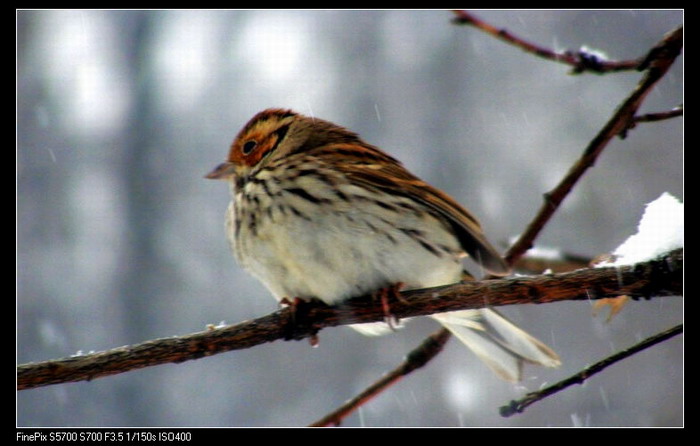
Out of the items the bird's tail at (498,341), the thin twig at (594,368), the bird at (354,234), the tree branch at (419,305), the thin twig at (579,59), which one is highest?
the thin twig at (579,59)

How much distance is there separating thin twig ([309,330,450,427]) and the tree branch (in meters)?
A: 0.32

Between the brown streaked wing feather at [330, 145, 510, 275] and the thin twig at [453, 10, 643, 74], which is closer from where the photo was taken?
the thin twig at [453, 10, 643, 74]

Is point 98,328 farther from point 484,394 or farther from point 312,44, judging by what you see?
point 312,44

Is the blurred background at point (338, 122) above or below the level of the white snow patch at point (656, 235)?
above

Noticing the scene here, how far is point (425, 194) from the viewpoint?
355cm

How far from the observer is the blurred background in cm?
803

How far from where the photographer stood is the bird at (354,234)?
3188 millimetres

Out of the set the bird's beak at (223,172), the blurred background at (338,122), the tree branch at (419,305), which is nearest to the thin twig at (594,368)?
the tree branch at (419,305)

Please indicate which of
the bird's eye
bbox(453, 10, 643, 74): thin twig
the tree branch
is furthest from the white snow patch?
the bird's eye

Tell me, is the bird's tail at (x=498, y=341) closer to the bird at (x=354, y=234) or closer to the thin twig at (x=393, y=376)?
the bird at (x=354, y=234)

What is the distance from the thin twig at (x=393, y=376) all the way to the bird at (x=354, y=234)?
223mm

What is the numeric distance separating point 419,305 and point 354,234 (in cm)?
52

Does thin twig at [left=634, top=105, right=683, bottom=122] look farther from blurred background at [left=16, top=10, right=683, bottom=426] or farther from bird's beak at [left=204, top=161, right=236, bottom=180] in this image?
blurred background at [left=16, top=10, right=683, bottom=426]

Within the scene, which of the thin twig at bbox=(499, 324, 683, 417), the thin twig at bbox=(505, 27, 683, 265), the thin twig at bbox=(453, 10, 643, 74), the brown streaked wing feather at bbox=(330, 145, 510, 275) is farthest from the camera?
the brown streaked wing feather at bbox=(330, 145, 510, 275)
